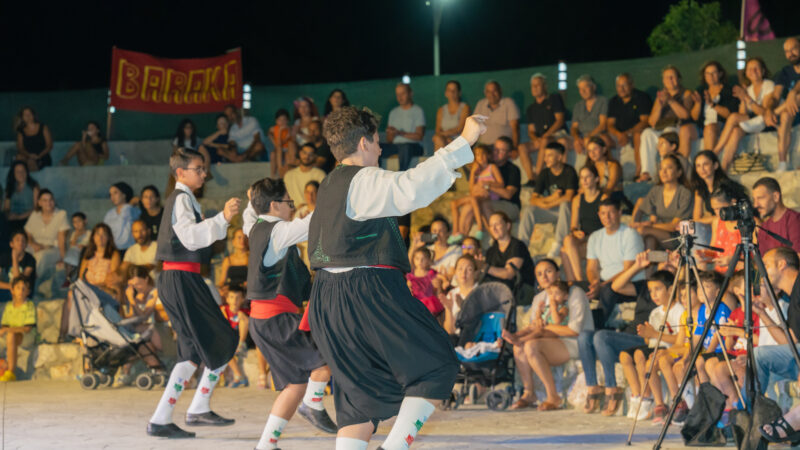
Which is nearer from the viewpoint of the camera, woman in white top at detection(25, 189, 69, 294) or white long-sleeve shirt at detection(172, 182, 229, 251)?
white long-sleeve shirt at detection(172, 182, 229, 251)

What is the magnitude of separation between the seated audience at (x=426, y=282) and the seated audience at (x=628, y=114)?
10.0 feet

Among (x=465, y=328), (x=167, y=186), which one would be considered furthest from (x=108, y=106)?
(x=465, y=328)

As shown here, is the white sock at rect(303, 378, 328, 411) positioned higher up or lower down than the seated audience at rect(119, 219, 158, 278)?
lower down

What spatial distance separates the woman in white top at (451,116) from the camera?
478 inches

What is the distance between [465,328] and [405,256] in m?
4.17

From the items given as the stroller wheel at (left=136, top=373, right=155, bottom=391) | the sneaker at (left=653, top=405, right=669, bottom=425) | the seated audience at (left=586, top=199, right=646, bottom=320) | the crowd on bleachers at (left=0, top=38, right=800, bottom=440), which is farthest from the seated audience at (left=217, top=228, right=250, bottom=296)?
the sneaker at (left=653, top=405, right=669, bottom=425)

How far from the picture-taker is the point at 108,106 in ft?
50.1

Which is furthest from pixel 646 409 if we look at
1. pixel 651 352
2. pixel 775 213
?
pixel 775 213

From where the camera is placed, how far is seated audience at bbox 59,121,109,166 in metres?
13.6

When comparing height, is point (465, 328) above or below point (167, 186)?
below

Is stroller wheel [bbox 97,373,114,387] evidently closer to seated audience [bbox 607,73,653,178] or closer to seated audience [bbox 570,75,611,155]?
seated audience [bbox 570,75,611,155]

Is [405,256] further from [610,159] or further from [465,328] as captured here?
[610,159]

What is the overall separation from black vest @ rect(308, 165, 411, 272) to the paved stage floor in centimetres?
227

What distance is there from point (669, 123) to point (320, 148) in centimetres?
401
